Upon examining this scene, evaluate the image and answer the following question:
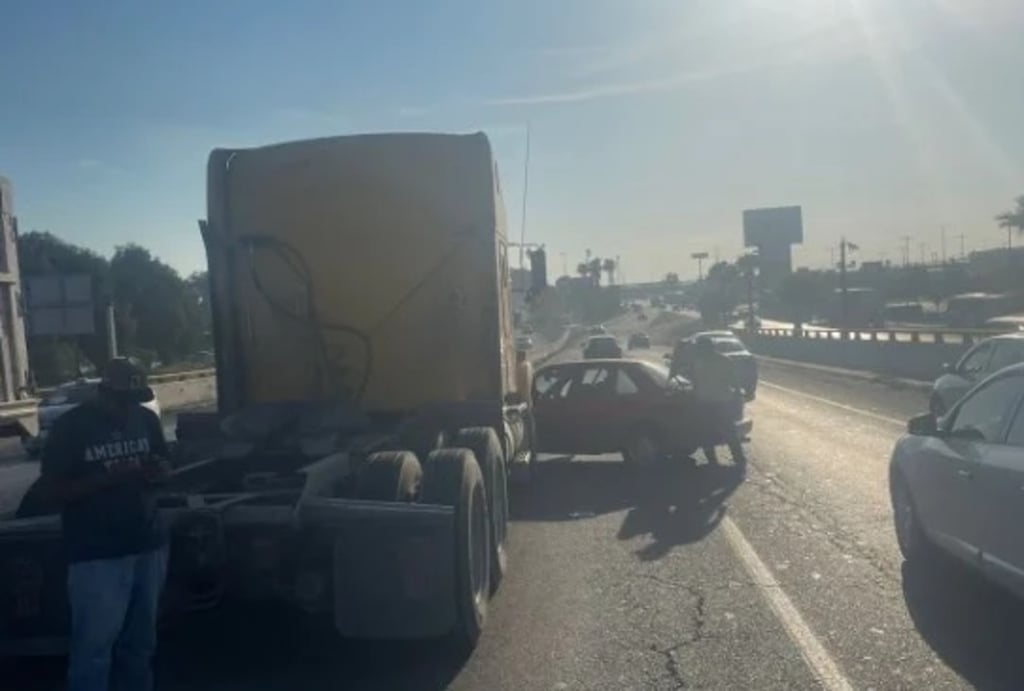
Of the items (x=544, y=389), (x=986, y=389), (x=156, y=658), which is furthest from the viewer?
(x=544, y=389)

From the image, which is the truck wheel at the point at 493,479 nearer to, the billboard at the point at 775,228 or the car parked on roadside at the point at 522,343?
the car parked on roadside at the point at 522,343

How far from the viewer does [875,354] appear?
42.9m

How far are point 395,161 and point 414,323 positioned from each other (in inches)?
56.7

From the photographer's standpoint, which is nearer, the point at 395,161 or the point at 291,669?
the point at 291,669

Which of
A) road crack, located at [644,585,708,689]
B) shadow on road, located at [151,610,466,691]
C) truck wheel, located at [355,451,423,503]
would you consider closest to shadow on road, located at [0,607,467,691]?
shadow on road, located at [151,610,466,691]

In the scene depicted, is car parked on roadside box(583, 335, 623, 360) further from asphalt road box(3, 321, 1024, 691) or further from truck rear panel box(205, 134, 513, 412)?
truck rear panel box(205, 134, 513, 412)

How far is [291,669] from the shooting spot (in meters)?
7.55

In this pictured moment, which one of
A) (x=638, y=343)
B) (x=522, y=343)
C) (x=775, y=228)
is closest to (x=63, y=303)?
(x=522, y=343)

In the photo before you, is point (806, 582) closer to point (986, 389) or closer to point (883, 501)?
point (986, 389)

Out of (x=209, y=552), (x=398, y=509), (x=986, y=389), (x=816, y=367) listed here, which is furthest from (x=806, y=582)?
(x=816, y=367)

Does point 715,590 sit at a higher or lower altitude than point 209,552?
lower

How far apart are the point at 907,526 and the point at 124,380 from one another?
20.9 ft

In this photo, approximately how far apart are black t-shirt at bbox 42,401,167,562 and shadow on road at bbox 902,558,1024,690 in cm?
444

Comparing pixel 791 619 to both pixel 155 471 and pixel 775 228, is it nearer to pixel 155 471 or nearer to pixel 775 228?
pixel 155 471
